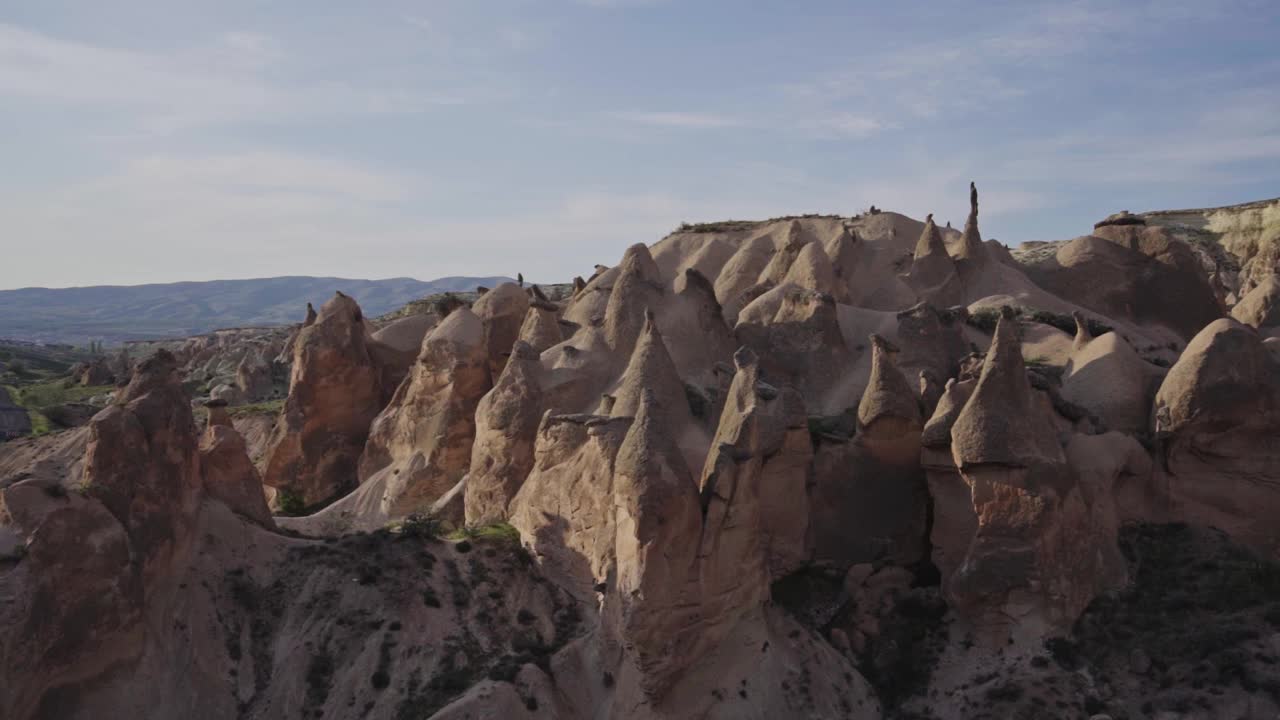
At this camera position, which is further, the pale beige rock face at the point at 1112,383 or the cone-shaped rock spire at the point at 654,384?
the pale beige rock face at the point at 1112,383

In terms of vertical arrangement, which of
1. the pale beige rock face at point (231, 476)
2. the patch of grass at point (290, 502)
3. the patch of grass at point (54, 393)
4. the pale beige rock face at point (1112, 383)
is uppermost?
the pale beige rock face at point (1112, 383)

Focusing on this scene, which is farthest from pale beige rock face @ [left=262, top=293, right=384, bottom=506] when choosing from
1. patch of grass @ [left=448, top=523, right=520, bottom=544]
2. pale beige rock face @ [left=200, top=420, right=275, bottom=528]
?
patch of grass @ [left=448, top=523, right=520, bottom=544]

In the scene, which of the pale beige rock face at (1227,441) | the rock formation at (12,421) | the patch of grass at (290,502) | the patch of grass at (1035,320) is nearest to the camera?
the pale beige rock face at (1227,441)

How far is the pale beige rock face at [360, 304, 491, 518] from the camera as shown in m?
37.1

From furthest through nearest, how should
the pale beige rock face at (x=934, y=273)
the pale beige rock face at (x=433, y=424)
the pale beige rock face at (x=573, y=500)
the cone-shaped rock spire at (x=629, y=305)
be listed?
the pale beige rock face at (x=934, y=273), the pale beige rock face at (x=433, y=424), the cone-shaped rock spire at (x=629, y=305), the pale beige rock face at (x=573, y=500)

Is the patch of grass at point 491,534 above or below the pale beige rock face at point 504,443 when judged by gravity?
below

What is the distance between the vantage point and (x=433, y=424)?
3791cm

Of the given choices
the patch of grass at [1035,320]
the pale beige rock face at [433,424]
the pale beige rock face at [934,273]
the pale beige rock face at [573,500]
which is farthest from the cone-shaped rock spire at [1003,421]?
the pale beige rock face at [433,424]

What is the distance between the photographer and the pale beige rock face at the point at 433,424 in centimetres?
3712

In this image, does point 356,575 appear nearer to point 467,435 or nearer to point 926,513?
point 467,435

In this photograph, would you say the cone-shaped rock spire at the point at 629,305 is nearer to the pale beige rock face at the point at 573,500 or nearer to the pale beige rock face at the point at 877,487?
the pale beige rock face at the point at 573,500

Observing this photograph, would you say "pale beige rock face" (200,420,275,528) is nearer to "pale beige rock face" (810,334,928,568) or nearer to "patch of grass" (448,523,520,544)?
"patch of grass" (448,523,520,544)

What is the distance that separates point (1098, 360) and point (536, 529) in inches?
594

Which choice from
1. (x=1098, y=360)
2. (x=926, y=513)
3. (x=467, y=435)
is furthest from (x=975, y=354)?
(x=467, y=435)
